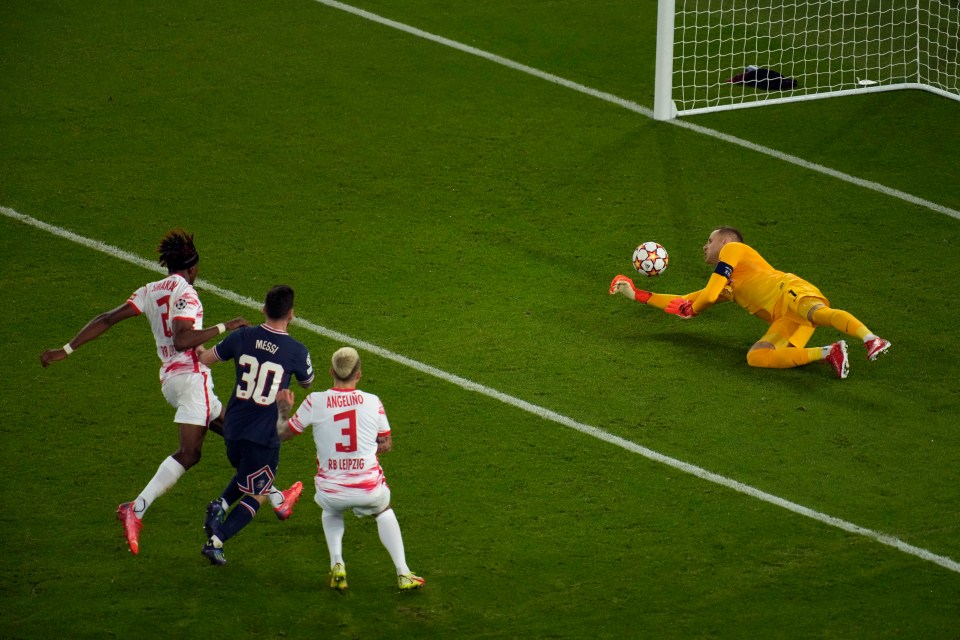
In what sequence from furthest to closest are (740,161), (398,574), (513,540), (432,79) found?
(432,79) → (740,161) → (513,540) → (398,574)

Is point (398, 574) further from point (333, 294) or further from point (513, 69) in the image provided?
point (513, 69)

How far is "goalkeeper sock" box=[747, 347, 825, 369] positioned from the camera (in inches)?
371

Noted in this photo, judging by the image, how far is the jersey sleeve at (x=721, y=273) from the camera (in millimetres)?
9648

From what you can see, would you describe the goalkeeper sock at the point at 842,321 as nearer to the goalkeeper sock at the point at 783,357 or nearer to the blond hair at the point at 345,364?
the goalkeeper sock at the point at 783,357

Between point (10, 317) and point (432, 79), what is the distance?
5930 millimetres

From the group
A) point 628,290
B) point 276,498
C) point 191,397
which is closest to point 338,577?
point 276,498

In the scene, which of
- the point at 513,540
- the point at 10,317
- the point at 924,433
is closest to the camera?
the point at 513,540

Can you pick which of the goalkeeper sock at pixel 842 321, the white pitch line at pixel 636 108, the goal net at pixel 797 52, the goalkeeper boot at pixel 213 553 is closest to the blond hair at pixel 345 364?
the goalkeeper boot at pixel 213 553

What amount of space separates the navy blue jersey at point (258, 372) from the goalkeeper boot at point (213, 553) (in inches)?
25.9

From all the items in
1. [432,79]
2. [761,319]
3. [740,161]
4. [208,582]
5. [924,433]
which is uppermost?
[432,79]

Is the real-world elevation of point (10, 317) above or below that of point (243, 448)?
above

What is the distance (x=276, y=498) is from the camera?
7766 millimetres

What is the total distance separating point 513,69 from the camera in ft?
48.2

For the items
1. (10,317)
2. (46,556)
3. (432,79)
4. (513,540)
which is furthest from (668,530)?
(432,79)
